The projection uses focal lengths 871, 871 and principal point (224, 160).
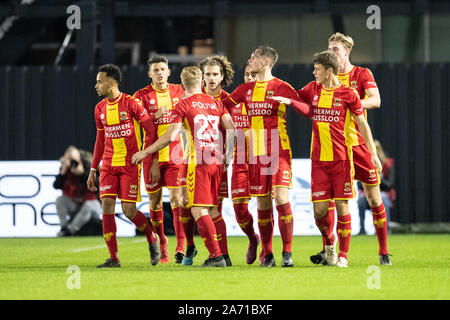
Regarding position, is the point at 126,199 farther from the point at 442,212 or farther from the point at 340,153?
the point at 442,212

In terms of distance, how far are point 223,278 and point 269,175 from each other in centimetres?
151

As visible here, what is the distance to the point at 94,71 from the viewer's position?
15.5 meters

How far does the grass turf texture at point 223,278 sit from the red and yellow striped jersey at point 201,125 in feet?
3.39

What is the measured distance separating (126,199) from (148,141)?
0.83 m

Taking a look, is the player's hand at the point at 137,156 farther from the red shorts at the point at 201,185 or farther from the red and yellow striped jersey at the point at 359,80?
the red and yellow striped jersey at the point at 359,80

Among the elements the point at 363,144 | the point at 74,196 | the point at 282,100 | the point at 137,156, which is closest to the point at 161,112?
the point at 137,156

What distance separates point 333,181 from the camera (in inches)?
326

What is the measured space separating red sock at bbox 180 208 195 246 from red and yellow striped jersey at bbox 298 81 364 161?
1.61 meters

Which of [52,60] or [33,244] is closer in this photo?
[33,244]

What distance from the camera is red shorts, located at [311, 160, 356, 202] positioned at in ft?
27.0

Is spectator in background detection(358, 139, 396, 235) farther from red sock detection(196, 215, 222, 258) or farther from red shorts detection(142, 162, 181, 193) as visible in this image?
red sock detection(196, 215, 222, 258)

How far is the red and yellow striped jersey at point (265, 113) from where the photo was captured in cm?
838

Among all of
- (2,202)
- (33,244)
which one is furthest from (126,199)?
(2,202)

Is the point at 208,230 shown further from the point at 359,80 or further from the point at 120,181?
the point at 359,80
